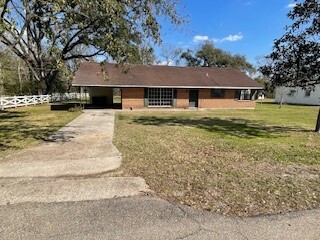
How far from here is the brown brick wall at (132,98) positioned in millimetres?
23297

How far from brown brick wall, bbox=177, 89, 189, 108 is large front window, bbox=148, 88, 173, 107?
75cm

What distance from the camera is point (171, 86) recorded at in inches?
932

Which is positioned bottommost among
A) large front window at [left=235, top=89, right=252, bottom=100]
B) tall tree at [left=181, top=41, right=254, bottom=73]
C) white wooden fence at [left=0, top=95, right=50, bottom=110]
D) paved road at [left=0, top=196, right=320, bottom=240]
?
paved road at [left=0, top=196, right=320, bottom=240]

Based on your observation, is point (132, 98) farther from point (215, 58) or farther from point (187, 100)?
point (215, 58)

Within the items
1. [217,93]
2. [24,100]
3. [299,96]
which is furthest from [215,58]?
[24,100]

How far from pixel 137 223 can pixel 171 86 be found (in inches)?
809

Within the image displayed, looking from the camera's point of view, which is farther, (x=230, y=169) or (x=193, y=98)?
(x=193, y=98)

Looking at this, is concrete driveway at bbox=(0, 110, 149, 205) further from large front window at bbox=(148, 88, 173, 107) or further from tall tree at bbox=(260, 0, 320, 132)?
large front window at bbox=(148, 88, 173, 107)

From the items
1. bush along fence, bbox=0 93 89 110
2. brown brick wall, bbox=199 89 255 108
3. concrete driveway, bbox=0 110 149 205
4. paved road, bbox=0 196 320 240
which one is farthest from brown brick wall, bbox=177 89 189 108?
paved road, bbox=0 196 320 240

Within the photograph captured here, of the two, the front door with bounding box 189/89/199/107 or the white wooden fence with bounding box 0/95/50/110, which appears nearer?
the white wooden fence with bounding box 0/95/50/110

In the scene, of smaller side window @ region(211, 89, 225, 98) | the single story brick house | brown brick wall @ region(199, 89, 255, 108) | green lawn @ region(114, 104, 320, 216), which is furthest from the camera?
smaller side window @ region(211, 89, 225, 98)

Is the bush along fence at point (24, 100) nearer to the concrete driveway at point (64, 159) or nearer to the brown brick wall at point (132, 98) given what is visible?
the brown brick wall at point (132, 98)

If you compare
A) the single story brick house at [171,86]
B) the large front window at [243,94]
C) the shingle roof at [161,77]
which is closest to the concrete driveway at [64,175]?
the shingle roof at [161,77]

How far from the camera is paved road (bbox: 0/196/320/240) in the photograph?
3395 mm
